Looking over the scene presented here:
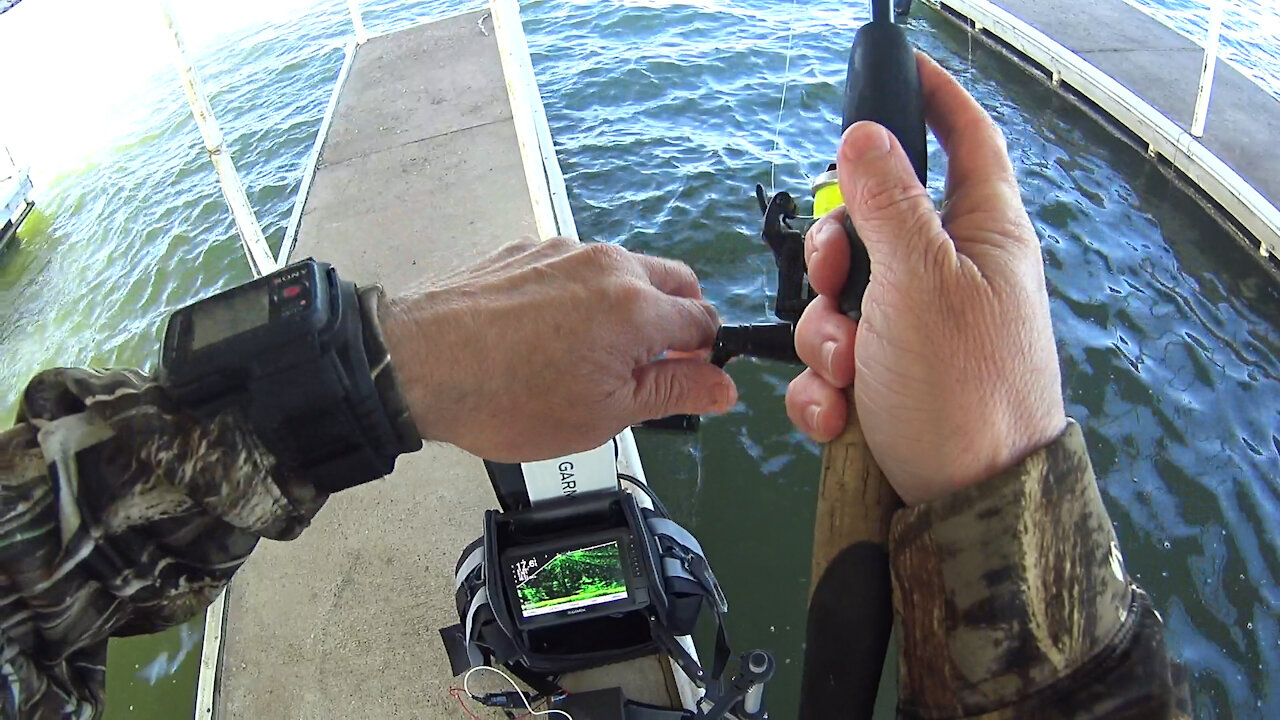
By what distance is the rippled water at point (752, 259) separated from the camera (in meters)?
4.04

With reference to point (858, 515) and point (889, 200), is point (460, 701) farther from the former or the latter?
point (889, 200)

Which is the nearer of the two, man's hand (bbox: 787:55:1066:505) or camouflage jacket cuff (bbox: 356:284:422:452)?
man's hand (bbox: 787:55:1066:505)

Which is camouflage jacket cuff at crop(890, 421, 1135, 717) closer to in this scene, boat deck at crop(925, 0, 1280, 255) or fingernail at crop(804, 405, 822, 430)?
fingernail at crop(804, 405, 822, 430)

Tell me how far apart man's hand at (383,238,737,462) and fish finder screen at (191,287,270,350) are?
20cm

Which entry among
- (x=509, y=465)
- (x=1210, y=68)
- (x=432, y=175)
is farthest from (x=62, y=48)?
(x=1210, y=68)

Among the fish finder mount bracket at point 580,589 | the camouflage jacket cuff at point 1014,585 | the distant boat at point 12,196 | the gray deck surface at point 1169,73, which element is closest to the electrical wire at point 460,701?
the fish finder mount bracket at point 580,589

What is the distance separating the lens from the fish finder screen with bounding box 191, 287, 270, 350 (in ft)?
3.82

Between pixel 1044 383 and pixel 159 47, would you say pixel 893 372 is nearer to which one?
pixel 1044 383

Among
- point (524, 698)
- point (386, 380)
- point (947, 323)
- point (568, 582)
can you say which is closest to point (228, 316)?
point (386, 380)

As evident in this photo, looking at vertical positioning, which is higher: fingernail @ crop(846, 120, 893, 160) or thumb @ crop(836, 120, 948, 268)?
fingernail @ crop(846, 120, 893, 160)

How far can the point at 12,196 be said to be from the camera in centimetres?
895

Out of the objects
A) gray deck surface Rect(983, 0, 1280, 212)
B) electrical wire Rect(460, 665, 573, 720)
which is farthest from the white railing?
gray deck surface Rect(983, 0, 1280, 212)

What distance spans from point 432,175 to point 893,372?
4.79 meters

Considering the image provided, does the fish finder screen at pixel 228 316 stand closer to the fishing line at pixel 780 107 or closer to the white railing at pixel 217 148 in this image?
the white railing at pixel 217 148
